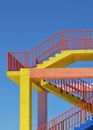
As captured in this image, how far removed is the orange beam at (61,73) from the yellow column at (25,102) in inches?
15.8

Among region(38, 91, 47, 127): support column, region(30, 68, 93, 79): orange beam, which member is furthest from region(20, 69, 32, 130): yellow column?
region(38, 91, 47, 127): support column

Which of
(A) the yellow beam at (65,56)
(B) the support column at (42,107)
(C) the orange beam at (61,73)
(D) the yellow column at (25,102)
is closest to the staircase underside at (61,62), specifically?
(A) the yellow beam at (65,56)

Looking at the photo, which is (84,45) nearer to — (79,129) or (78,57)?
(78,57)

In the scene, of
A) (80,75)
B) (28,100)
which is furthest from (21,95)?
(80,75)

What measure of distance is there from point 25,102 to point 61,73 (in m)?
2.55

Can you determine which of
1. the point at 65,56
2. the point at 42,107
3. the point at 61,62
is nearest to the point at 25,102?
the point at 65,56

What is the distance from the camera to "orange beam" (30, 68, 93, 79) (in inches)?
1133

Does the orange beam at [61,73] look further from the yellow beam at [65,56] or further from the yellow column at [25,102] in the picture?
the yellow beam at [65,56]

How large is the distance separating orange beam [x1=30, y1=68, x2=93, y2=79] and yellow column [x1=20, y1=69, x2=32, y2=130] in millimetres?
402

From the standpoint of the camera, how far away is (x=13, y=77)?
31.0 m

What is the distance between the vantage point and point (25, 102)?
95.9 feet

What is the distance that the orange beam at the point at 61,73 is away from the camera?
28766 mm

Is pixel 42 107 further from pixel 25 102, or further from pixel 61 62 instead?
pixel 25 102

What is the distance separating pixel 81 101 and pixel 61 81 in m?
2.02
